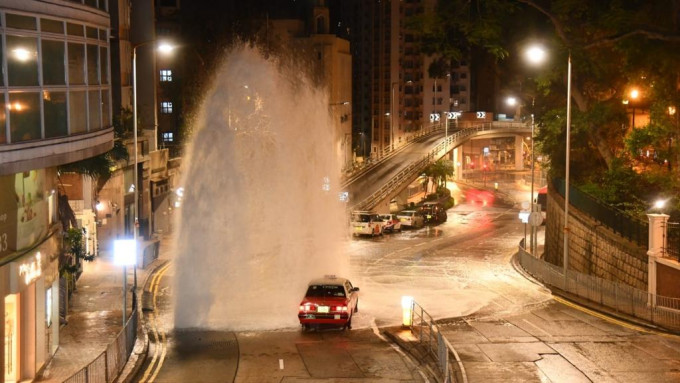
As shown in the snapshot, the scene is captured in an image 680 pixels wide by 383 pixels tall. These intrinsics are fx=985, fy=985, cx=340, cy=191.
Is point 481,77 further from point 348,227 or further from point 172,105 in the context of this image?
point 348,227

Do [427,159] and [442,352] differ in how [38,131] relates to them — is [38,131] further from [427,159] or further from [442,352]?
[427,159]

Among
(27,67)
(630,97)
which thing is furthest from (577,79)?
(27,67)

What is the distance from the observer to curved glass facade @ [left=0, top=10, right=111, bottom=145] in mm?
20641

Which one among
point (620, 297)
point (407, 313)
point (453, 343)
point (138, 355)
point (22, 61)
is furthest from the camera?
point (620, 297)

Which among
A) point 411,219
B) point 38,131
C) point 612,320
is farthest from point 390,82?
point 38,131

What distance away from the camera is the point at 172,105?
8600 cm

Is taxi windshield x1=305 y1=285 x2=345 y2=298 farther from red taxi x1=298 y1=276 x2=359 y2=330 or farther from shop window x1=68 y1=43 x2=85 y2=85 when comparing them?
shop window x1=68 y1=43 x2=85 y2=85

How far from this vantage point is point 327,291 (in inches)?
1181

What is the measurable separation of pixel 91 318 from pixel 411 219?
36.4 m

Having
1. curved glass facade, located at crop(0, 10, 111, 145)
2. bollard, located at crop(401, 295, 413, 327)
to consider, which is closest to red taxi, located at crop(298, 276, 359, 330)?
bollard, located at crop(401, 295, 413, 327)

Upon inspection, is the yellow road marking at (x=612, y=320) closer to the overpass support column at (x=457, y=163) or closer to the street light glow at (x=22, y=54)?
the street light glow at (x=22, y=54)

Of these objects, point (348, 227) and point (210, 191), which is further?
point (348, 227)

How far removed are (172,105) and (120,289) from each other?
162ft

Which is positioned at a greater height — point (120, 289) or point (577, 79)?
point (577, 79)
